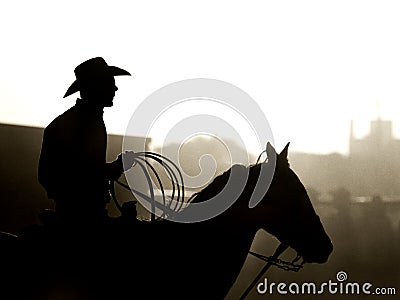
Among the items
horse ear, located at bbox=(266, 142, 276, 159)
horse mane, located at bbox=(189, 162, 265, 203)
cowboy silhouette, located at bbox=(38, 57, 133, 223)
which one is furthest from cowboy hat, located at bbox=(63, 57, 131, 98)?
horse ear, located at bbox=(266, 142, 276, 159)

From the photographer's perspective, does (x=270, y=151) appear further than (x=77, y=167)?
Yes

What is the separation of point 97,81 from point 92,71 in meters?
0.07

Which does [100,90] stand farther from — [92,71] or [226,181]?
[226,181]

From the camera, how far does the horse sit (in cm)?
426

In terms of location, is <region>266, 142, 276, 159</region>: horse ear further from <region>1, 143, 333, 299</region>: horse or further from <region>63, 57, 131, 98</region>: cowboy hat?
<region>63, 57, 131, 98</region>: cowboy hat

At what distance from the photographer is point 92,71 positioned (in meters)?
4.44

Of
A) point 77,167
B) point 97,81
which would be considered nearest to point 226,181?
point 77,167

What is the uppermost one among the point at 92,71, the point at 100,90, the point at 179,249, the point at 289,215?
the point at 92,71

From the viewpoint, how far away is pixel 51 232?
4227 millimetres

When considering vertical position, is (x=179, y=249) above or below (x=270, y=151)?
below

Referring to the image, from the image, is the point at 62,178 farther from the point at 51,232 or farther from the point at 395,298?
the point at 395,298

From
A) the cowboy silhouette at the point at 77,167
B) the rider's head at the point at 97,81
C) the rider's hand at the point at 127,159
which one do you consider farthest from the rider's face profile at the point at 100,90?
the rider's hand at the point at 127,159

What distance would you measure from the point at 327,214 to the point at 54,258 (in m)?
8.15

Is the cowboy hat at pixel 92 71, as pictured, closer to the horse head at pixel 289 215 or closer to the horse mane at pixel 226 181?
the horse mane at pixel 226 181
